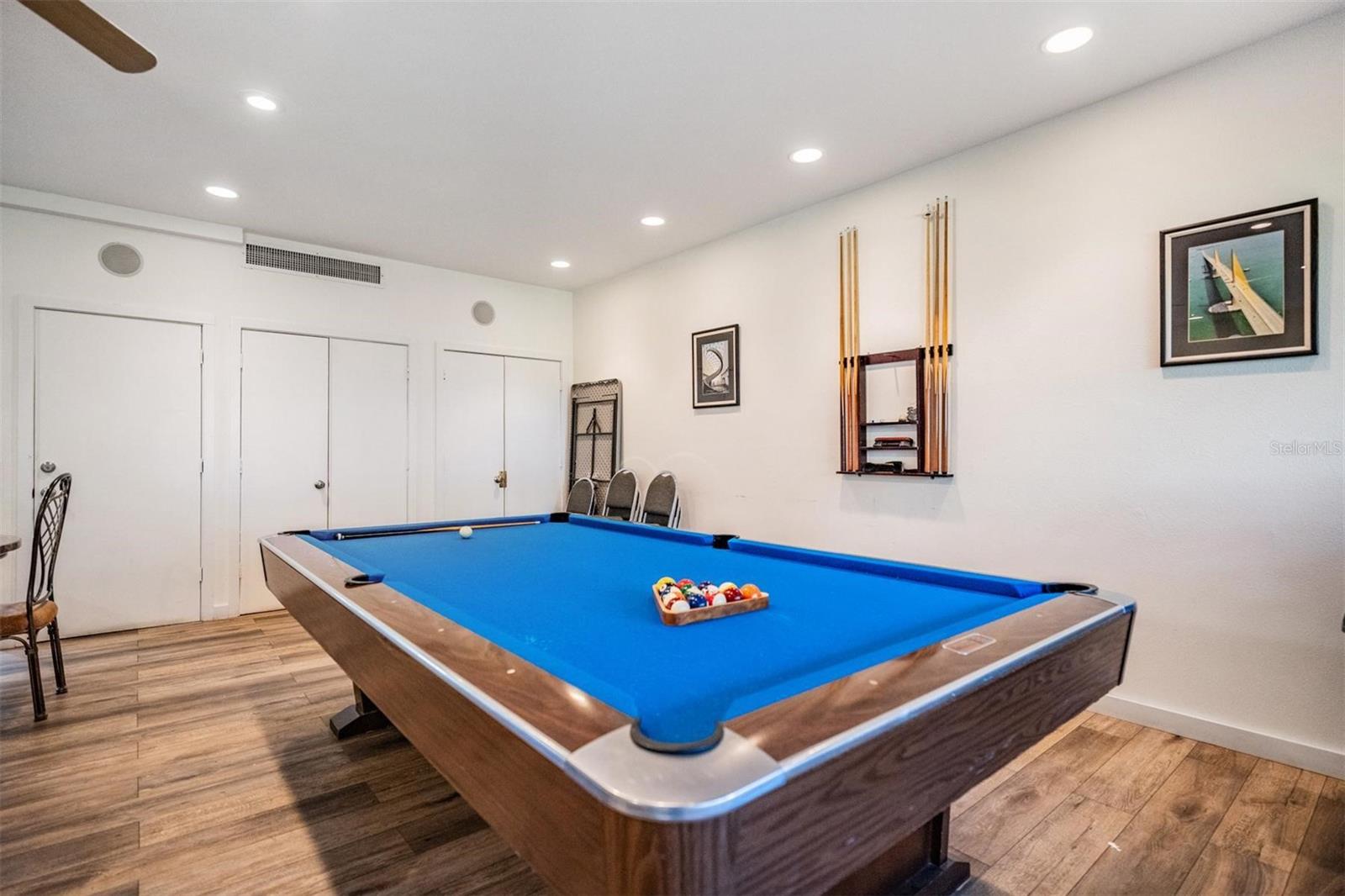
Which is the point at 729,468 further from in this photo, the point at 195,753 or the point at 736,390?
the point at 195,753

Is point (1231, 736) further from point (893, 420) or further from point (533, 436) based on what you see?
point (533, 436)

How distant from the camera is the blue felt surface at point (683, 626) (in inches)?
38.1

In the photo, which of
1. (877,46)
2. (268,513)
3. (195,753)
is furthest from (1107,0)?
(268,513)

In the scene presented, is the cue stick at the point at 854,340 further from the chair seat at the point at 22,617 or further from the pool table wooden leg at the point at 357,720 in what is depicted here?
the chair seat at the point at 22,617

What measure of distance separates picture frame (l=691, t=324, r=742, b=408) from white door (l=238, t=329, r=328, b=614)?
9.02ft

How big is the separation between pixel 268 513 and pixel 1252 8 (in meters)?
5.66

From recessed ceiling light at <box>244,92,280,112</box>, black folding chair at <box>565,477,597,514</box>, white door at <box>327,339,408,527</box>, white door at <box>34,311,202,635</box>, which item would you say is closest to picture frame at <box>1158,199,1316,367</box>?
recessed ceiling light at <box>244,92,280,112</box>

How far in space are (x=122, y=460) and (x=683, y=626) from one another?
4335 millimetres

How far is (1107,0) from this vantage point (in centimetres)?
203

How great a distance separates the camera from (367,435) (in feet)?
15.9

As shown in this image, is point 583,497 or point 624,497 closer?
point 624,497

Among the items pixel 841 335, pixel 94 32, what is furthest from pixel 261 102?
pixel 841 335

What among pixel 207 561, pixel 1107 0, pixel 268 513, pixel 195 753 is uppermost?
pixel 1107 0

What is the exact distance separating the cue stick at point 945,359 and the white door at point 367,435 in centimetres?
395
